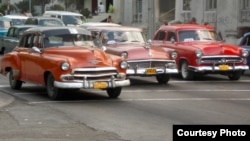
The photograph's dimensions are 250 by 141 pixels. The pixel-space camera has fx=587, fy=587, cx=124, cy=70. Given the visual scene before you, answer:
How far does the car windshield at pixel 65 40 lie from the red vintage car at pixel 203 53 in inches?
177

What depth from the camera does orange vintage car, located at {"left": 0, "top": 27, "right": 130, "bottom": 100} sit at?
13.1m

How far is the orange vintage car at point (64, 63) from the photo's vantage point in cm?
1307

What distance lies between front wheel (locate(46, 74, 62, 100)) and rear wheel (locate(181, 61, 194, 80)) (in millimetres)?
5993

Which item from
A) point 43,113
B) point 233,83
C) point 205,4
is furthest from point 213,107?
point 205,4

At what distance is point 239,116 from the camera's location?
11.4 m

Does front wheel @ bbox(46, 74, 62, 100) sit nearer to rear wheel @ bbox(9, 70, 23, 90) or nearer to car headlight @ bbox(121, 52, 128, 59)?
rear wheel @ bbox(9, 70, 23, 90)

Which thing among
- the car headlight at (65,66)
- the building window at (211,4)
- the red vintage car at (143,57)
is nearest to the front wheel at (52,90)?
the car headlight at (65,66)

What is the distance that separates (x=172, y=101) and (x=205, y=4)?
810 inches

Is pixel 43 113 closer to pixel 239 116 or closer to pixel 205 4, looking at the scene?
pixel 239 116

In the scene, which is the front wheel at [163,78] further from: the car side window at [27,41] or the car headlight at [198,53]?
the car side window at [27,41]

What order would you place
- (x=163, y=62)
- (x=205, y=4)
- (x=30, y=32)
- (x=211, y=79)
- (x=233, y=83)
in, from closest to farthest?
(x=30, y=32)
(x=163, y=62)
(x=233, y=83)
(x=211, y=79)
(x=205, y=4)

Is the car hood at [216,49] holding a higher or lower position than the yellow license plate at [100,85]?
higher

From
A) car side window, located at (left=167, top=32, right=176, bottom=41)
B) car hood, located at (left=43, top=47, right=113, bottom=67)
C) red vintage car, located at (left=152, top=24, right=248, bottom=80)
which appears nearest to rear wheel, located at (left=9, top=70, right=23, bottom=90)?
car hood, located at (left=43, top=47, right=113, bottom=67)

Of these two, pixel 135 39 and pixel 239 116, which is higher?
pixel 135 39
